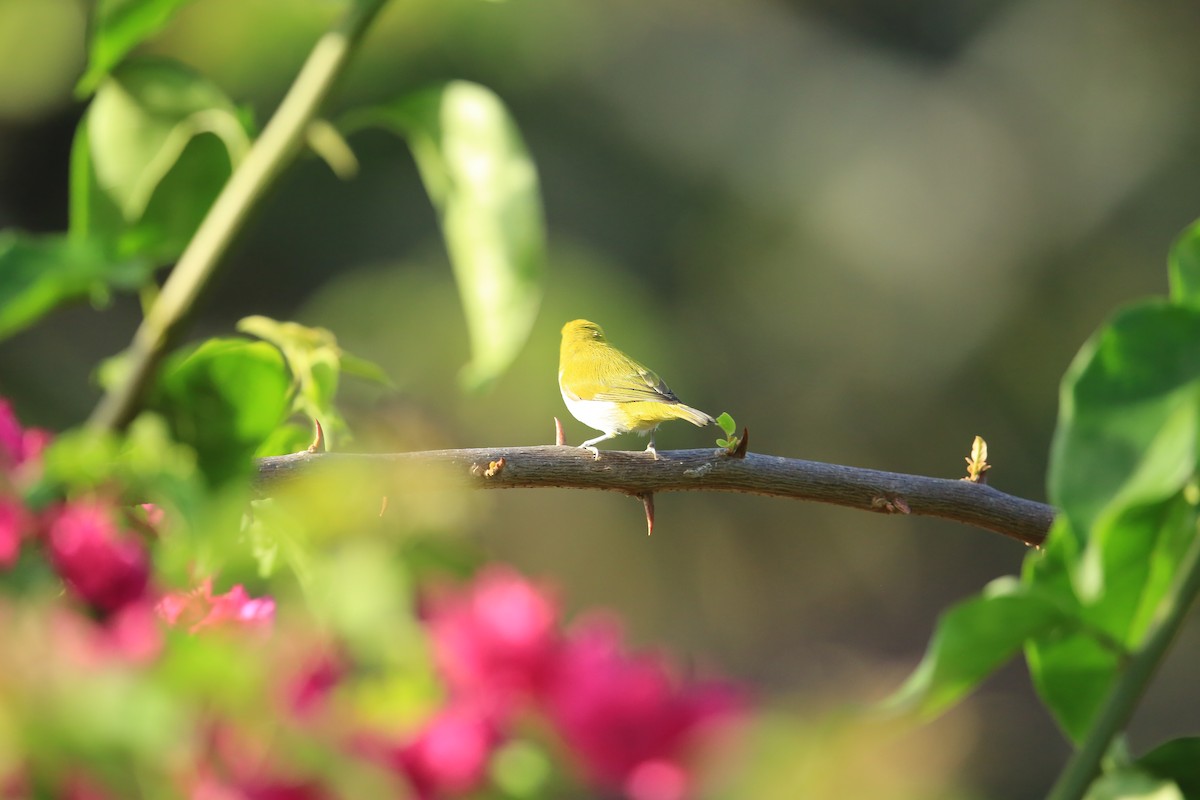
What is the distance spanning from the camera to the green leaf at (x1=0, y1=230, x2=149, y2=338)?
494mm

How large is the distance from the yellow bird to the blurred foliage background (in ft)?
13.5

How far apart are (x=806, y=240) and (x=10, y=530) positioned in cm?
584

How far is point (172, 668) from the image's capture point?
274 millimetres

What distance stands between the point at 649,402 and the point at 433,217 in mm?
5187

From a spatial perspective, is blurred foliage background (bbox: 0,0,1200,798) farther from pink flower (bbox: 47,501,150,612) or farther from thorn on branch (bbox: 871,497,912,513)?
pink flower (bbox: 47,501,150,612)

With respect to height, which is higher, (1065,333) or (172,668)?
(172,668)

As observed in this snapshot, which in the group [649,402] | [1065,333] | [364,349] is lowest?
[364,349]

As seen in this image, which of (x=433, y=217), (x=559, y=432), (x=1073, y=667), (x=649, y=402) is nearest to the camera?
(x=1073, y=667)

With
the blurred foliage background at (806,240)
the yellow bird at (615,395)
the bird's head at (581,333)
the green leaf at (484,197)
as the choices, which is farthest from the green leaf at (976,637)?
the blurred foliage background at (806,240)

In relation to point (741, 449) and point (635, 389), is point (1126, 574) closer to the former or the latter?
point (741, 449)

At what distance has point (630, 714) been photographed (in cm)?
33

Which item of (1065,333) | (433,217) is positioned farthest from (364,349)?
(1065,333)

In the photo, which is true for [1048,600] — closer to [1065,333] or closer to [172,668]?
[172,668]

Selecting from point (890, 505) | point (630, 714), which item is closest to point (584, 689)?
point (630, 714)
